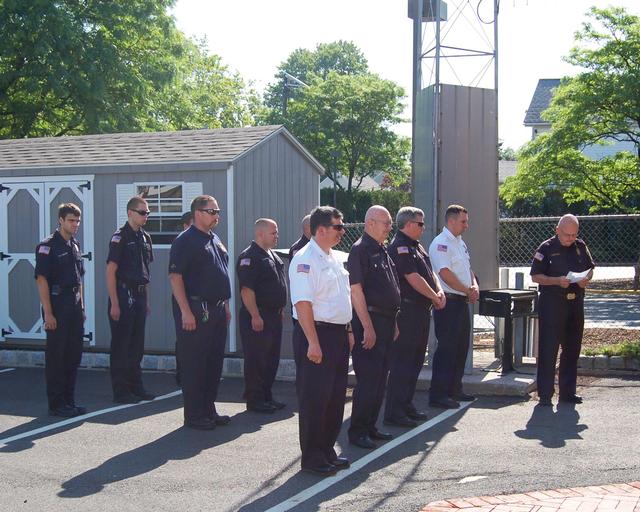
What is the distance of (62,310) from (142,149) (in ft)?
13.8

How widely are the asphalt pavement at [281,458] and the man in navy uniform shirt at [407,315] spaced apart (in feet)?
0.99

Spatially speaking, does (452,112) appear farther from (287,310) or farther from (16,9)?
(16,9)

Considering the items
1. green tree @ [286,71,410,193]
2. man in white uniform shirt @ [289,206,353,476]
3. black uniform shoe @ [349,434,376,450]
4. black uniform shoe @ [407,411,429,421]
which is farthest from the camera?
green tree @ [286,71,410,193]

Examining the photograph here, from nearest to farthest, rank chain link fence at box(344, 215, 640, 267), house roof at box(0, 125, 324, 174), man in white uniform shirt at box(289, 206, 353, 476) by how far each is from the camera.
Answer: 1. man in white uniform shirt at box(289, 206, 353, 476)
2. house roof at box(0, 125, 324, 174)
3. chain link fence at box(344, 215, 640, 267)

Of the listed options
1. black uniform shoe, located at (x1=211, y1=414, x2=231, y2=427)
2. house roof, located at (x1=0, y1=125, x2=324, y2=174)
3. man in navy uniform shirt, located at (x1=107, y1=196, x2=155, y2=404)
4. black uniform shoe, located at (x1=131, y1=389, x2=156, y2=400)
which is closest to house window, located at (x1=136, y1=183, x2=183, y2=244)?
house roof, located at (x1=0, y1=125, x2=324, y2=174)

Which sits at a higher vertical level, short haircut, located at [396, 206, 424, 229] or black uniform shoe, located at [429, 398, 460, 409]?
short haircut, located at [396, 206, 424, 229]

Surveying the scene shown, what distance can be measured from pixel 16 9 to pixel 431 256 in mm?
19517

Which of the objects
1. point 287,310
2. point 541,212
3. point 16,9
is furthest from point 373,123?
Result: point 287,310

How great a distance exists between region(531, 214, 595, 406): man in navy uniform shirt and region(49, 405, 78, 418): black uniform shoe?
4.43 meters

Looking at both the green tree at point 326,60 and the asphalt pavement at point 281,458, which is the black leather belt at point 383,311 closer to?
the asphalt pavement at point 281,458

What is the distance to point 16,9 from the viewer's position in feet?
78.7

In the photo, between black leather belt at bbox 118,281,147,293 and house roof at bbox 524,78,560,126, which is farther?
house roof at bbox 524,78,560,126

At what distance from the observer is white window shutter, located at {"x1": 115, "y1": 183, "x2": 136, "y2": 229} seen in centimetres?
1112

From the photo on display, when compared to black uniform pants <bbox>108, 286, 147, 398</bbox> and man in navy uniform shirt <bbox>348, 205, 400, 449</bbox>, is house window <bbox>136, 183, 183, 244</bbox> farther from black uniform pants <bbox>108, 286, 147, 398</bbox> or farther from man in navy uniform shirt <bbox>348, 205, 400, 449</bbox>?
man in navy uniform shirt <bbox>348, 205, 400, 449</bbox>
